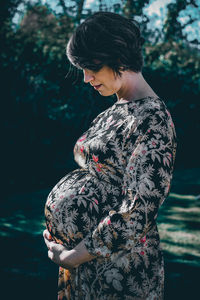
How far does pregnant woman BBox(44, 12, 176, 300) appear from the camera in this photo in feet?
4.08

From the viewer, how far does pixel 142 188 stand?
4.01 feet

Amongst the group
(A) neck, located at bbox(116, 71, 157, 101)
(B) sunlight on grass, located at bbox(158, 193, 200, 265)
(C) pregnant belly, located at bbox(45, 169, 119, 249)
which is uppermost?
(A) neck, located at bbox(116, 71, 157, 101)

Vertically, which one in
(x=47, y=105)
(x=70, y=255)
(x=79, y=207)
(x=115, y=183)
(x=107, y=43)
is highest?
(x=107, y=43)

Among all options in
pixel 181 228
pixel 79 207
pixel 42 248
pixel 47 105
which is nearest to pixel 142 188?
pixel 79 207

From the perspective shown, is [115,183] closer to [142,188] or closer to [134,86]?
[142,188]

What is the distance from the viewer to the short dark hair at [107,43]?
1.33 meters

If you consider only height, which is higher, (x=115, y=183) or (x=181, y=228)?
(x=115, y=183)

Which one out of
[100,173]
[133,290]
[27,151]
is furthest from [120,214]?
[27,151]

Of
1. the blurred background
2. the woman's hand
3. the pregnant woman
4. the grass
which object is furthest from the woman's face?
the blurred background

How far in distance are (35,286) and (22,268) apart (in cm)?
42

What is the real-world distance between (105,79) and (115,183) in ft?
1.55

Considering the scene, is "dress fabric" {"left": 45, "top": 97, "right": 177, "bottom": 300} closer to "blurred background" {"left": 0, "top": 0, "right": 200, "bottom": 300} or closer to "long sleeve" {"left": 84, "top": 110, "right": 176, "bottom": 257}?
"long sleeve" {"left": 84, "top": 110, "right": 176, "bottom": 257}

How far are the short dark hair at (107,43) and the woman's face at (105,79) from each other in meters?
0.03

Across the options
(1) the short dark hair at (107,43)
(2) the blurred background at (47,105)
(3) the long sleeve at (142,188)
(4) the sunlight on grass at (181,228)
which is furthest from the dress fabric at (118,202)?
(2) the blurred background at (47,105)
